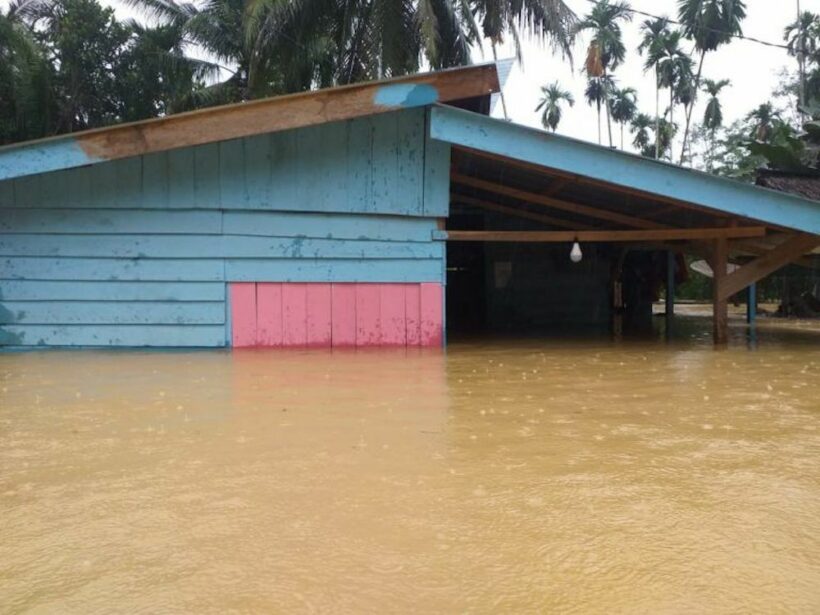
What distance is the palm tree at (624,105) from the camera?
48.2 m

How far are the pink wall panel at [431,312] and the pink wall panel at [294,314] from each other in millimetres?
1644

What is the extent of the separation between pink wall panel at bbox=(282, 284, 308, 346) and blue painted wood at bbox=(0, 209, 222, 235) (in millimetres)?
1306

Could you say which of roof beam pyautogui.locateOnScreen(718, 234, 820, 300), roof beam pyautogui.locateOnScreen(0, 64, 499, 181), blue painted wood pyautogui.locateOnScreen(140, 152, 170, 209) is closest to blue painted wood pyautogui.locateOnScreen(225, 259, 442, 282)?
blue painted wood pyautogui.locateOnScreen(140, 152, 170, 209)

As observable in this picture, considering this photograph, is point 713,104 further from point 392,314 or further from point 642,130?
point 392,314

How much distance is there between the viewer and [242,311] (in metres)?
9.41

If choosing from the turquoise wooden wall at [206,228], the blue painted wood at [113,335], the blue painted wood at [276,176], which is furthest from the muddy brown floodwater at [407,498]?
the blue painted wood at [276,176]

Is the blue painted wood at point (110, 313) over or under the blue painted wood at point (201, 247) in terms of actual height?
under

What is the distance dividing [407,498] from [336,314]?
655 centimetres

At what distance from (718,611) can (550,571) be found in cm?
54

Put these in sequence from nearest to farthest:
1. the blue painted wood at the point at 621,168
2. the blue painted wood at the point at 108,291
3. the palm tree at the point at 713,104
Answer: the blue painted wood at the point at 621,168, the blue painted wood at the point at 108,291, the palm tree at the point at 713,104

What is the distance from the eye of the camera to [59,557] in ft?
8.14

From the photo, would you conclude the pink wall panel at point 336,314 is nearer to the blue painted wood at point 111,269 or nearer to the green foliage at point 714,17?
the blue painted wood at point 111,269

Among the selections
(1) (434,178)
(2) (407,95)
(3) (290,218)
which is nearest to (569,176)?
(1) (434,178)

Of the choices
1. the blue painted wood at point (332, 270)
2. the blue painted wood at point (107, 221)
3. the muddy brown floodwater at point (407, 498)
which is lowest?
the muddy brown floodwater at point (407, 498)
